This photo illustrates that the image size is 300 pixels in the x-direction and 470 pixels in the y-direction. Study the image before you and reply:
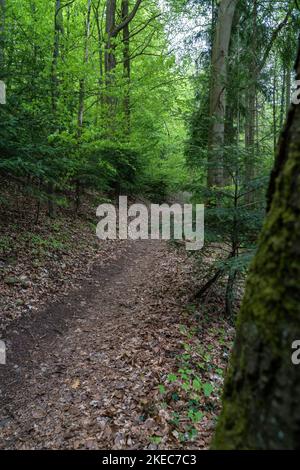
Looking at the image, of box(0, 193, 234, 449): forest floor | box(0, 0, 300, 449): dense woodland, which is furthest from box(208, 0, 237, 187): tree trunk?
box(0, 193, 234, 449): forest floor

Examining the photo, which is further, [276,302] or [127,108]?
[127,108]

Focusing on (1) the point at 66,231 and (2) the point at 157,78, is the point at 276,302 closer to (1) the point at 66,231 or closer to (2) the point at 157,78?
(1) the point at 66,231

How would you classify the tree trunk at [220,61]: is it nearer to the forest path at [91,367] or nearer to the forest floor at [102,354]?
the forest floor at [102,354]

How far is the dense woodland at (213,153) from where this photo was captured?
1.28m

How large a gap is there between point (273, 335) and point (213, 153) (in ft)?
16.2

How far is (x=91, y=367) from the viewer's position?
515cm

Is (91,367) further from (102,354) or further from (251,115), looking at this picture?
(251,115)

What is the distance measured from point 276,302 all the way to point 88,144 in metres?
9.71

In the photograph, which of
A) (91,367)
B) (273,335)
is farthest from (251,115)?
(273,335)

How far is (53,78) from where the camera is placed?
9.58 m

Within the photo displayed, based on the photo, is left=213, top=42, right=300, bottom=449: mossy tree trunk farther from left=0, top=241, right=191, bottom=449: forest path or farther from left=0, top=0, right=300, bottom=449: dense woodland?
left=0, top=241, right=191, bottom=449: forest path

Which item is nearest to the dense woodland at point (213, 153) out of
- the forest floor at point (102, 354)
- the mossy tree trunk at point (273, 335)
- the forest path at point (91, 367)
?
the mossy tree trunk at point (273, 335)

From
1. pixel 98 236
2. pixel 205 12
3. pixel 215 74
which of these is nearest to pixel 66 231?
Answer: pixel 98 236

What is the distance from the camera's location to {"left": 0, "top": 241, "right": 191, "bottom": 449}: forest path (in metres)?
3.89
